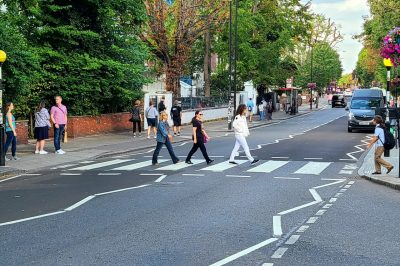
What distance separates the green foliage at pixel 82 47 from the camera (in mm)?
27016

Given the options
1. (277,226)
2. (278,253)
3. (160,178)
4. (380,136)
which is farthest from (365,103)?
(278,253)

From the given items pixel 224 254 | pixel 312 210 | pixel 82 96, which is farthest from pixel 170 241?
pixel 82 96

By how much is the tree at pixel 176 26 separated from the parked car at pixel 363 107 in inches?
457

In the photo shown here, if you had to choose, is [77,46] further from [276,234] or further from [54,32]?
[276,234]

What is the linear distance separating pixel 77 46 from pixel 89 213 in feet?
65.6

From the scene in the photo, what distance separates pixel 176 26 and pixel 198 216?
3119cm

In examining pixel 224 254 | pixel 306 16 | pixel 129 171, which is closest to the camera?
pixel 224 254

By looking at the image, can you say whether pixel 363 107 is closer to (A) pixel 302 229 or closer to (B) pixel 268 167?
(B) pixel 268 167

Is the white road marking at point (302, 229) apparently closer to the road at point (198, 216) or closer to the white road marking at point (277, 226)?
the road at point (198, 216)

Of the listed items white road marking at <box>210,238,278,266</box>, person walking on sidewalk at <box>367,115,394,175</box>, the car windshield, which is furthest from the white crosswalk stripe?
the car windshield

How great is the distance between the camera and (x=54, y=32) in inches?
1081

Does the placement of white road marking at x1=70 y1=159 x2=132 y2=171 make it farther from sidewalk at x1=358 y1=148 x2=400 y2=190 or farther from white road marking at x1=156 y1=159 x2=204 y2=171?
sidewalk at x1=358 y1=148 x2=400 y2=190

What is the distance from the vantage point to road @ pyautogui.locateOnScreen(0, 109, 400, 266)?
7027mm

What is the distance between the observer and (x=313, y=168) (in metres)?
16.9
